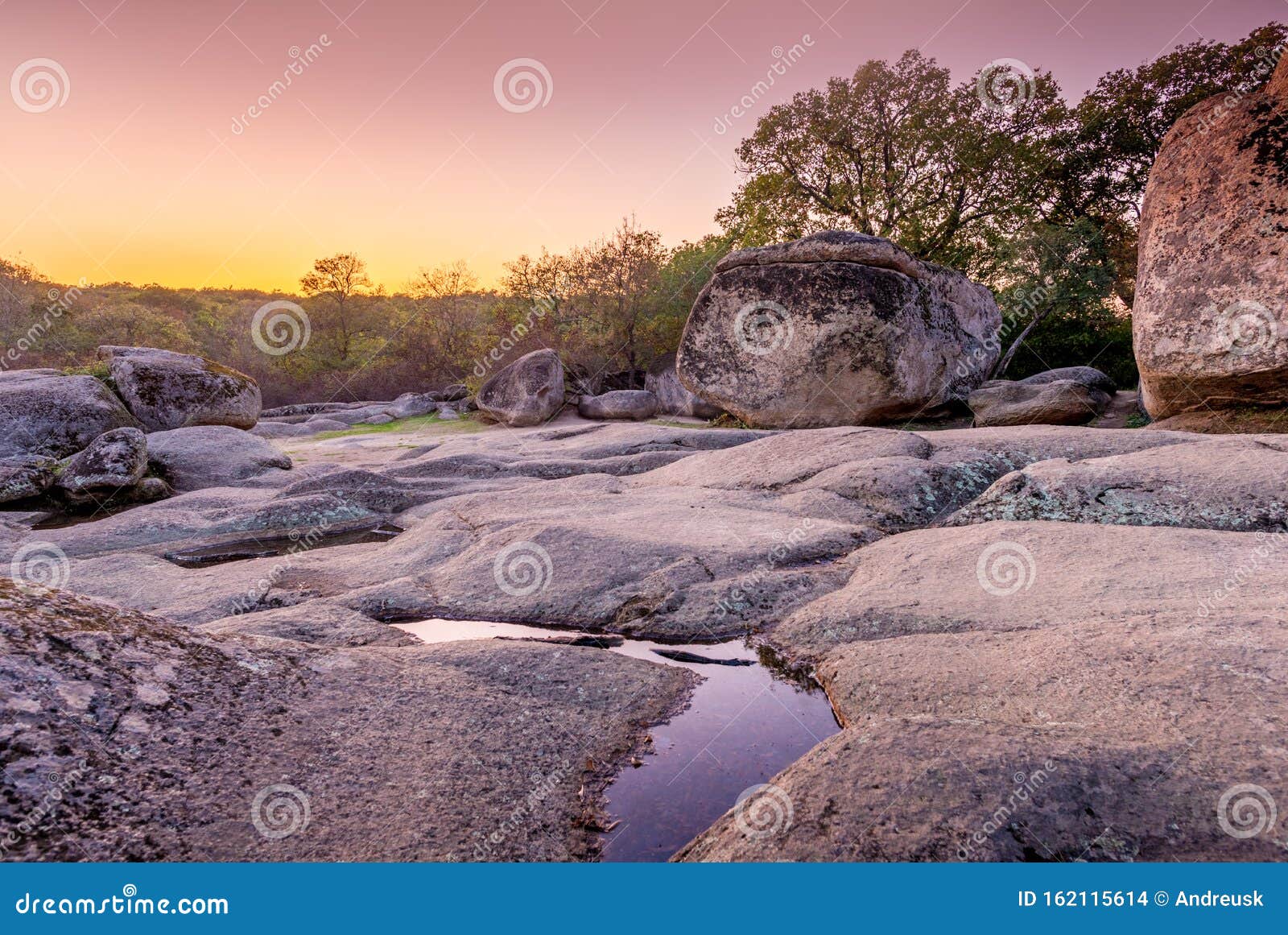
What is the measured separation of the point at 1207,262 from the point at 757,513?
268 inches

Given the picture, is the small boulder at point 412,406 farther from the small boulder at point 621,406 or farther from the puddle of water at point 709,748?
the puddle of water at point 709,748

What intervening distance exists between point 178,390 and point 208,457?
4.92 meters

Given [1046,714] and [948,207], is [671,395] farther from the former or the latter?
[1046,714]

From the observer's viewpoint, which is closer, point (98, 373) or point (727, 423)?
point (727, 423)

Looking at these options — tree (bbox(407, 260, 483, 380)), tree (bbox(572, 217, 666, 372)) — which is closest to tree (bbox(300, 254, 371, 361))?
tree (bbox(407, 260, 483, 380))

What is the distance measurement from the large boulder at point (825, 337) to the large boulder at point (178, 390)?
10.6 m

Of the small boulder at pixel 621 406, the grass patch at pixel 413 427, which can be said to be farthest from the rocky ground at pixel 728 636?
the small boulder at pixel 621 406

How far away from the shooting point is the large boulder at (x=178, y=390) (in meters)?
13.7

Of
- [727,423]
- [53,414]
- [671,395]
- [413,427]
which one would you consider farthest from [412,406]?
[727,423]

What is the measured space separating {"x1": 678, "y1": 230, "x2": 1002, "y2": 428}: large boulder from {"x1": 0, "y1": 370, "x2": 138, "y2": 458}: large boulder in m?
11.0

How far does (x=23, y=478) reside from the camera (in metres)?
8.80

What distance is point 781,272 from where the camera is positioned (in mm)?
11492

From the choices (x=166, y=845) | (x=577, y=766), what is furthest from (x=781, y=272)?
(x=166, y=845)

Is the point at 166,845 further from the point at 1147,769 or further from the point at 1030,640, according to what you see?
the point at 1030,640
